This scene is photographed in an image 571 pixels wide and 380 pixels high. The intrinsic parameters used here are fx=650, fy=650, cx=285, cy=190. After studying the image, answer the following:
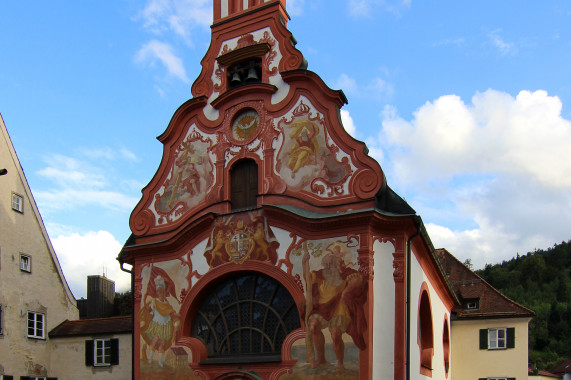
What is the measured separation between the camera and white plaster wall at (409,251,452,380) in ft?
52.9

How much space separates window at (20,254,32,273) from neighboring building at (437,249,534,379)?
16.8m

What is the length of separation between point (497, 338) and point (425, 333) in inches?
320

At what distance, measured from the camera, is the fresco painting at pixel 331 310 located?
1521 cm

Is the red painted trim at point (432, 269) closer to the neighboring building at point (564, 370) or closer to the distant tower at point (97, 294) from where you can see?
the distant tower at point (97, 294)

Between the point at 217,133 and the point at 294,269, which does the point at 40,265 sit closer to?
the point at 217,133

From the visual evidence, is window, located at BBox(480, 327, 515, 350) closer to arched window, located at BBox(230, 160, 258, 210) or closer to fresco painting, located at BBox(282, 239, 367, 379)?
fresco painting, located at BBox(282, 239, 367, 379)

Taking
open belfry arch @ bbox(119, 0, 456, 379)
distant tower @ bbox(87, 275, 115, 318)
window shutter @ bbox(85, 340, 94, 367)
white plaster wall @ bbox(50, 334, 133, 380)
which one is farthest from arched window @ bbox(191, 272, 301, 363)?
distant tower @ bbox(87, 275, 115, 318)

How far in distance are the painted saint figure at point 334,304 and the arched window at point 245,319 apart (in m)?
0.85

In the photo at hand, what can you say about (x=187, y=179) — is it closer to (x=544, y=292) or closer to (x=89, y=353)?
(x=89, y=353)

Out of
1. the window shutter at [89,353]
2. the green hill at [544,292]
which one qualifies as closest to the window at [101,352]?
the window shutter at [89,353]

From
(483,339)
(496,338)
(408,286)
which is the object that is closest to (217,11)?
(408,286)

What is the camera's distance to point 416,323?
1644cm

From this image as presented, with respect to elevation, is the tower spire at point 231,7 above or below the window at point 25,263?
above

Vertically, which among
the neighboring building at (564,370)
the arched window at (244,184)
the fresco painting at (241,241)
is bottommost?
the neighboring building at (564,370)
